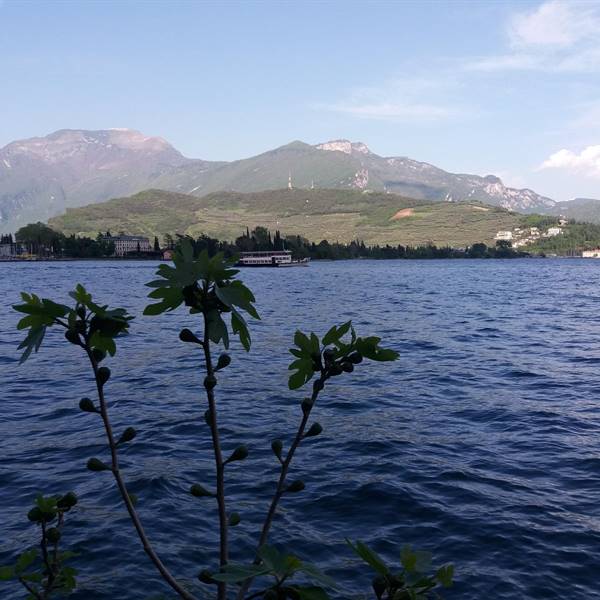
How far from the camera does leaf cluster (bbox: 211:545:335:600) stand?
238 centimetres

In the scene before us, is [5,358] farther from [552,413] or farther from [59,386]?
[552,413]

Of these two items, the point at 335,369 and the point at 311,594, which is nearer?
the point at 311,594

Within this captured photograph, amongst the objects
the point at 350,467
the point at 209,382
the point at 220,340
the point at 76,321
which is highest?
the point at 76,321

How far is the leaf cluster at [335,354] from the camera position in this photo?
3012 millimetres

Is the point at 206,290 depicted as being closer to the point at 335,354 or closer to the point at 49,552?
the point at 335,354

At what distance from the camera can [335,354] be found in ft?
10.4

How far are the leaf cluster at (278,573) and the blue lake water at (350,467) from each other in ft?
4.19

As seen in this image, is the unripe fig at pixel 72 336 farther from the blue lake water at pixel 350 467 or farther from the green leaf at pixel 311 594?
the blue lake water at pixel 350 467

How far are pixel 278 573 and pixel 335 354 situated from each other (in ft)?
3.82

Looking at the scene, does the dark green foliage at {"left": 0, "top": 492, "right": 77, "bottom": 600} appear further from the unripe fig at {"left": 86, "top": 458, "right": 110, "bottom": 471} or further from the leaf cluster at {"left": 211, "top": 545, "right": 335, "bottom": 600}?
the leaf cluster at {"left": 211, "top": 545, "right": 335, "bottom": 600}

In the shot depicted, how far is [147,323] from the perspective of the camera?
2280 inches

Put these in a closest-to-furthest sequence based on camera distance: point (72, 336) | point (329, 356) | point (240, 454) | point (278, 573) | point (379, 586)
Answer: point (278, 573) < point (379, 586) < point (72, 336) < point (329, 356) < point (240, 454)

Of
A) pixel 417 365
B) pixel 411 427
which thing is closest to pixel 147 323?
pixel 417 365

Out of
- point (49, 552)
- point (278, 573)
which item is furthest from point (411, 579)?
point (49, 552)
